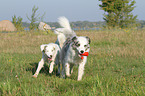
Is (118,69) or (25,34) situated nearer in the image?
(118,69)

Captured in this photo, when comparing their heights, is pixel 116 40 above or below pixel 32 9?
below

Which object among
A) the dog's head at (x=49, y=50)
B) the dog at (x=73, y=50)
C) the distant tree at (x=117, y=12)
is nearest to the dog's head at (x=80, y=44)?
the dog at (x=73, y=50)

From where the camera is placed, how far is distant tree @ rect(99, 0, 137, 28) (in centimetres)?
3644

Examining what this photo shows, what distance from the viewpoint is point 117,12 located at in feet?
123

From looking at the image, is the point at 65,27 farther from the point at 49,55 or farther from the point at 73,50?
the point at 73,50

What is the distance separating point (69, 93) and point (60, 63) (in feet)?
6.96

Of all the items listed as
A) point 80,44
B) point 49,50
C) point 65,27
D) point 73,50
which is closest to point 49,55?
point 49,50

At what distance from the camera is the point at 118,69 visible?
5.45 meters

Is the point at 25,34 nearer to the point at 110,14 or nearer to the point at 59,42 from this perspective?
the point at 59,42

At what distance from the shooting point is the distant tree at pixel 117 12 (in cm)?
3644

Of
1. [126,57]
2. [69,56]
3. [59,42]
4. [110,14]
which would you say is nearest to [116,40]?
[126,57]

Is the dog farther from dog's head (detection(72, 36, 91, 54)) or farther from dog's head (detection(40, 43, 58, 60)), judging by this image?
dog's head (detection(40, 43, 58, 60))

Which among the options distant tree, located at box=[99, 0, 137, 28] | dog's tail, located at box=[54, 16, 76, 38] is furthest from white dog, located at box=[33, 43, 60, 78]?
distant tree, located at box=[99, 0, 137, 28]

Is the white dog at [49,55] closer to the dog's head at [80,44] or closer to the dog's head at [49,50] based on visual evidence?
the dog's head at [49,50]
